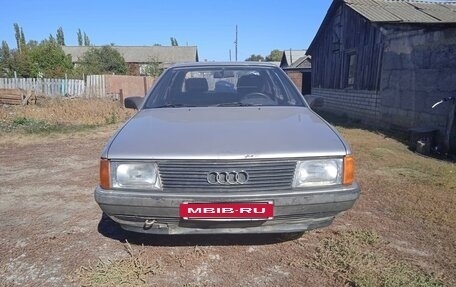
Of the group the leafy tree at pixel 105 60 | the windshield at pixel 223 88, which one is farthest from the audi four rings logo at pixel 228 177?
the leafy tree at pixel 105 60

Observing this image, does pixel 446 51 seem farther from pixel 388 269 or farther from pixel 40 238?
pixel 40 238

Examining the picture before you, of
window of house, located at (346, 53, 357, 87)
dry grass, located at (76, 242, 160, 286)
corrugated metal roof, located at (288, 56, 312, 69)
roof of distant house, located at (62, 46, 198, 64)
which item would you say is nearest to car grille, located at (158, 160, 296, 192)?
dry grass, located at (76, 242, 160, 286)

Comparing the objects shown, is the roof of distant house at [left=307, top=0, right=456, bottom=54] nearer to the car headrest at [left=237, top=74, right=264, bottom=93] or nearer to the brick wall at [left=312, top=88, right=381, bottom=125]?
the brick wall at [left=312, top=88, right=381, bottom=125]

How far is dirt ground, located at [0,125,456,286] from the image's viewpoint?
2.52 metres

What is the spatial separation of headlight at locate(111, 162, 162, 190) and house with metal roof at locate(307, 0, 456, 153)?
672cm

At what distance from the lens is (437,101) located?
7.88 m

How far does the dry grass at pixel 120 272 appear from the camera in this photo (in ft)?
7.98

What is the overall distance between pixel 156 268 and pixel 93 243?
0.78m

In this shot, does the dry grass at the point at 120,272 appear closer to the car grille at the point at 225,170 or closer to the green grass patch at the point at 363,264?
the car grille at the point at 225,170

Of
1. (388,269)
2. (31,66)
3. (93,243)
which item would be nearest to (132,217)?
(93,243)

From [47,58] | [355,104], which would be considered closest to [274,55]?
[47,58]

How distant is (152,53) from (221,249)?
63.2 m

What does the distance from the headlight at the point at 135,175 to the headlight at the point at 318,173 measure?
97cm

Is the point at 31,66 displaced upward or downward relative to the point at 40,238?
upward
